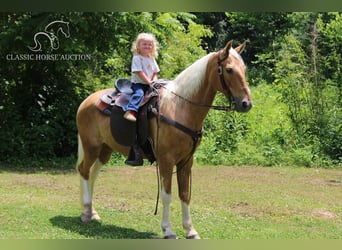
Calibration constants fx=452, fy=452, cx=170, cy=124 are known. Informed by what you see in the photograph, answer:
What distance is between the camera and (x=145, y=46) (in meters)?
4.76

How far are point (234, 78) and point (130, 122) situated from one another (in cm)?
129

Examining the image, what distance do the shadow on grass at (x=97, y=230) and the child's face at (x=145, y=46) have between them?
1.95 m

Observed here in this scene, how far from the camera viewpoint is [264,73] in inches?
529

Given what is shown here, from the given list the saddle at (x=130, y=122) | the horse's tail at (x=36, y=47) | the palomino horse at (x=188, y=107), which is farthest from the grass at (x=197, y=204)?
the horse's tail at (x=36, y=47)

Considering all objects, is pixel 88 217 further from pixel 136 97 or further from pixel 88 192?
pixel 136 97

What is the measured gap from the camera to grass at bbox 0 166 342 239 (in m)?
4.98

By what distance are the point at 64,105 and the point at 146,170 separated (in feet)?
8.04

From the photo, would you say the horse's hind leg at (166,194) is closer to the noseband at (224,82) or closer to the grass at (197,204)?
the grass at (197,204)

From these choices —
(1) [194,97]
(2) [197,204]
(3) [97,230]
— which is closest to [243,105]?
(1) [194,97]

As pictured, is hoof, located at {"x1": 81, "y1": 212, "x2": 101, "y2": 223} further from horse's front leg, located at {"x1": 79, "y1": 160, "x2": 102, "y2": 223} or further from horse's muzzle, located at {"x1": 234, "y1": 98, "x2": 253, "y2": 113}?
horse's muzzle, located at {"x1": 234, "y1": 98, "x2": 253, "y2": 113}

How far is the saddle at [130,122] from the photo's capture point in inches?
188

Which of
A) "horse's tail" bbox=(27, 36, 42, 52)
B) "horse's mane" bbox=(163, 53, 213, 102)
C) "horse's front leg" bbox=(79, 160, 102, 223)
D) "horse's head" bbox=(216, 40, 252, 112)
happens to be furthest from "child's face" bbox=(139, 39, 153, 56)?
"horse's tail" bbox=(27, 36, 42, 52)

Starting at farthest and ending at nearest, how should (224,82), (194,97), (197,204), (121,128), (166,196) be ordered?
(197,204)
(121,128)
(166,196)
(194,97)
(224,82)

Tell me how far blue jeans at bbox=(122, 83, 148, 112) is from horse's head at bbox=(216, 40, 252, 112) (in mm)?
958
